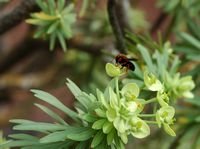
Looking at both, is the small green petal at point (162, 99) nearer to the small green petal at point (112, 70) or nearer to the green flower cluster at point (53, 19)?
the small green petal at point (112, 70)

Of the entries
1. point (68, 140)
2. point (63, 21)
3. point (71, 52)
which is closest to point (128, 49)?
point (63, 21)

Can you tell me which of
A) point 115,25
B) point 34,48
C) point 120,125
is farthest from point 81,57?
point 120,125

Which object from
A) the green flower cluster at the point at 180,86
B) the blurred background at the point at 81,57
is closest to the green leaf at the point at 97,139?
the green flower cluster at the point at 180,86

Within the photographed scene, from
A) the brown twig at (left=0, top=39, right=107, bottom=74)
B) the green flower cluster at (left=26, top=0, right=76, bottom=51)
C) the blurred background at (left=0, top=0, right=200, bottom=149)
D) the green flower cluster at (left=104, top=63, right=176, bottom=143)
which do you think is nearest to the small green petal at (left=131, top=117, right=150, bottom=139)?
the green flower cluster at (left=104, top=63, right=176, bottom=143)

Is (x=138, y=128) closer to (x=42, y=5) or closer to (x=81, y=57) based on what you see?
(x=42, y=5)

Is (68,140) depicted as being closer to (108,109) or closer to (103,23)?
(108,109)

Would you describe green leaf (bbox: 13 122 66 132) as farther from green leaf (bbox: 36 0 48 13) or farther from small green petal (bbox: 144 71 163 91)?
green leaf (bbox: 36 0 48 13)
